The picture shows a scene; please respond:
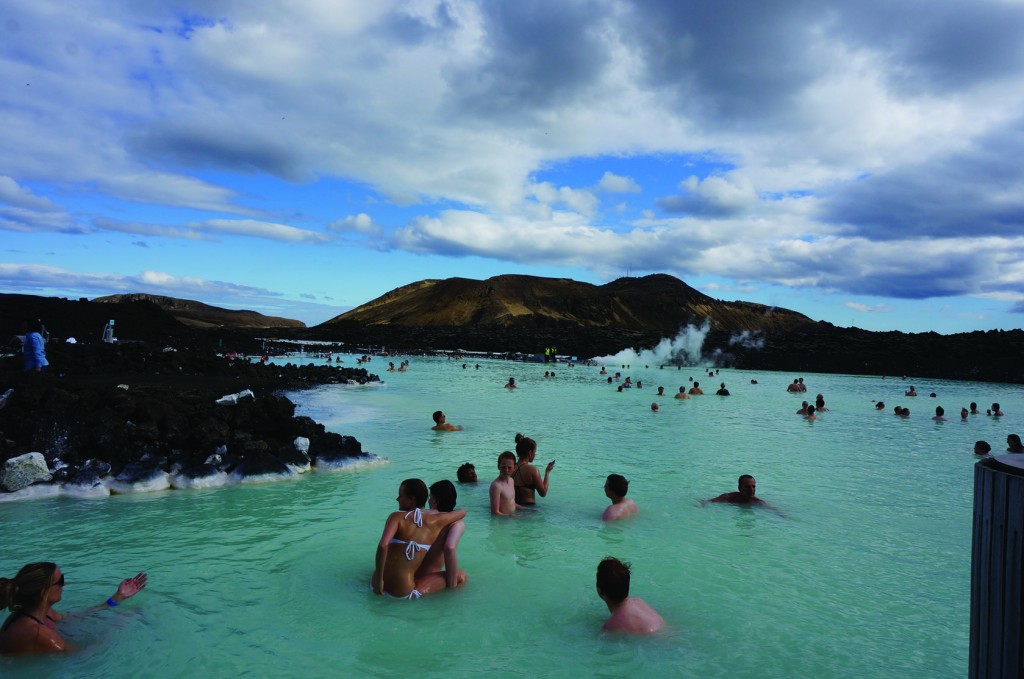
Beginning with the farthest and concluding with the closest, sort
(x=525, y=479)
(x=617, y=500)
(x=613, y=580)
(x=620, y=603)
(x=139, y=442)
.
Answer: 1. (x=139, y=442)
2. (x=525, y=479)
3. (x=617, y=500)
4. (x=620, y=603)
5. (x=613, y=580)

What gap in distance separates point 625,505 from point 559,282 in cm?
17567

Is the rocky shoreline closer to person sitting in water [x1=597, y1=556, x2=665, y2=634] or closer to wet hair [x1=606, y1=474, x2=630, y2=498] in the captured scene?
wet hair [x1=606, y1=474, x2=630, y2=498]

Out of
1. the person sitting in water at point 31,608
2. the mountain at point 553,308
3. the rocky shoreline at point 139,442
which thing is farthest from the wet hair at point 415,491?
the mountain at point 553,308

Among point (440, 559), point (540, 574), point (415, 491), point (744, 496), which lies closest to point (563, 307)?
point (744, 496)

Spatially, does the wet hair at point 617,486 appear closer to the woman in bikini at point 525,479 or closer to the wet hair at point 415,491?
the woman in bikini at point 525,479

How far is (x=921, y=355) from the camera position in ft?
192

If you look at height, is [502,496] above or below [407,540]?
below

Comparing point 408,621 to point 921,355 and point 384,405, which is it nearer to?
point 384,405

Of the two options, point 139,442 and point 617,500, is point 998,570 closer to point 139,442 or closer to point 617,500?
point 617,500

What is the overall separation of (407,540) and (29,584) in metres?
2.71

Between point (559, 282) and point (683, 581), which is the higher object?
point (559, 282)

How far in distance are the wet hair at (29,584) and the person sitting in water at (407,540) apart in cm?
238

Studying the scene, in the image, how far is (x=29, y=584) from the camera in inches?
170

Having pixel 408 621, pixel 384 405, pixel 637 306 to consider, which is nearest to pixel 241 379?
pixel 384 405
